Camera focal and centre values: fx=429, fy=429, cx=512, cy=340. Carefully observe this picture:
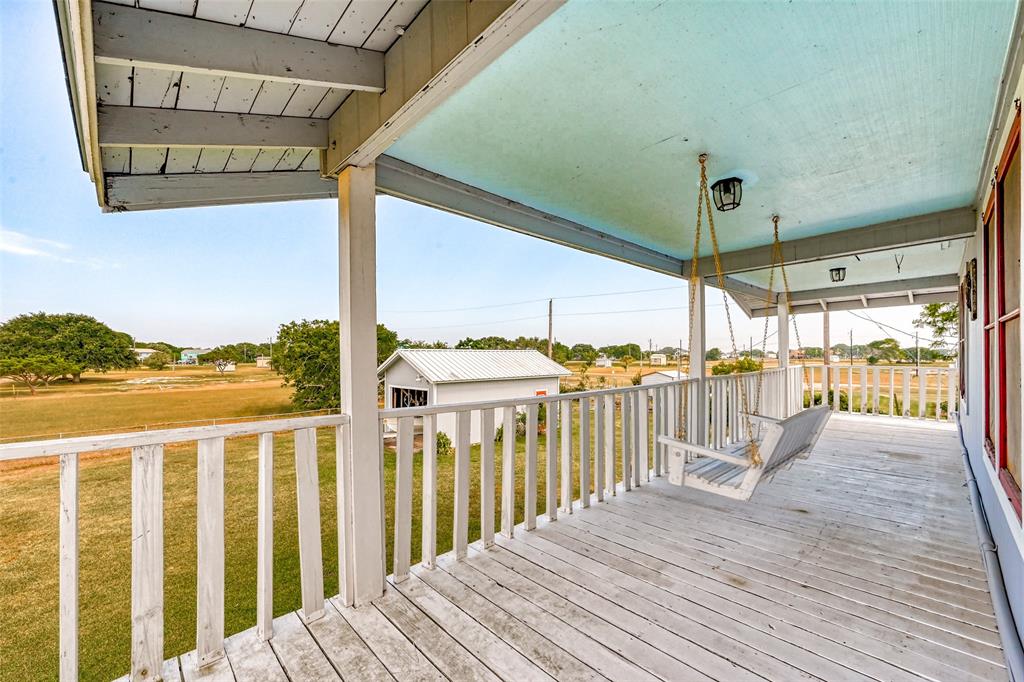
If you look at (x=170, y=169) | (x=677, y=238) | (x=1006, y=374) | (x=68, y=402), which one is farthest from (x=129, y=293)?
(x=1006, y=374)

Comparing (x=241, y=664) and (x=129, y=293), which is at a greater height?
(x=129, y=293)

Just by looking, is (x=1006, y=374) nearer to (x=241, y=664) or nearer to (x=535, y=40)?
(x=535, y=40)

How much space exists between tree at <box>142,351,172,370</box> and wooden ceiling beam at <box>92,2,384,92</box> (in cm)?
209

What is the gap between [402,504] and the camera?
2.24 m

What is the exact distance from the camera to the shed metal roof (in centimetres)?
897

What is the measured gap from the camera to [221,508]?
1729 mm

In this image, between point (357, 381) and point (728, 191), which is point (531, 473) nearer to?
point (357, 381)

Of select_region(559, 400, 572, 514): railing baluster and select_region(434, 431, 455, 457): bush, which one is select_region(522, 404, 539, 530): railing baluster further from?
select_region(434, 431, 455, 457): bush

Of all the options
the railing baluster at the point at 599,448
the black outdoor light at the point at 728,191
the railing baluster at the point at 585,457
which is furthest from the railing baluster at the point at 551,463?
the black outdoor light at the point at 728,191

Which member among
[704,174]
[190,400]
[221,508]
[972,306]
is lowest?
[221,508]

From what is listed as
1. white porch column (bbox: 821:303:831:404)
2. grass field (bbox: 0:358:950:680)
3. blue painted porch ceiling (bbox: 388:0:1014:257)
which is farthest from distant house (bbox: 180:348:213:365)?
white porch column (bbox: 821:303:831:404)

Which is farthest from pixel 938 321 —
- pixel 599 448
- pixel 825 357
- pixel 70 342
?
pixel 70 342

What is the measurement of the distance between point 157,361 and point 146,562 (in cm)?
169

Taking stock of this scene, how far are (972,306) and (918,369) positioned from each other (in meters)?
4.55
